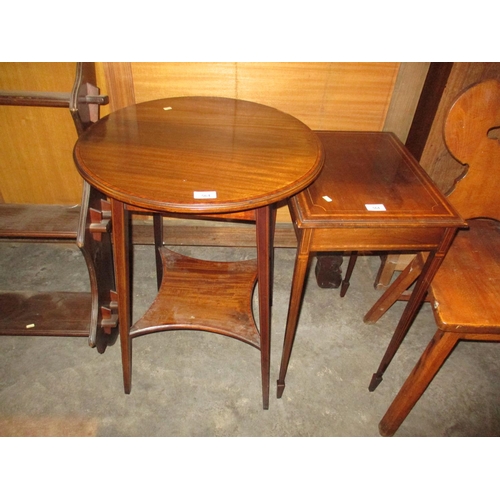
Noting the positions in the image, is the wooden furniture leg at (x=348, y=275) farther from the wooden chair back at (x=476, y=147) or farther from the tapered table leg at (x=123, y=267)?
the tapered table leg at (x=123, y=267)

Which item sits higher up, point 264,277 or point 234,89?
point 234,89

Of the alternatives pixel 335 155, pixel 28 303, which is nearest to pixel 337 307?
pixel 335 155

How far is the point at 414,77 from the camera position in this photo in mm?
1823

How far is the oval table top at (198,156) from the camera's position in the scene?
103 centimetres

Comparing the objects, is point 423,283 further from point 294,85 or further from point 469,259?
point 294,85

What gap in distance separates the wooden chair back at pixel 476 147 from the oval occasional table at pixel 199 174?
54 cm

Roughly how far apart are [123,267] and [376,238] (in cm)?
82

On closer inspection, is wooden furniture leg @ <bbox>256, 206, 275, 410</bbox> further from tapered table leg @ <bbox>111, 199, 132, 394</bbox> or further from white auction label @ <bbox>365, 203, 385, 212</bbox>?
tapered table leg @ <bbox>111, 199, 132, 394</bbox>

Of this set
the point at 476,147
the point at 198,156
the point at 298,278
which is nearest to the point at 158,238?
the point at 198,156

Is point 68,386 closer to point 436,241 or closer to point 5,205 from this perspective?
point 5,205

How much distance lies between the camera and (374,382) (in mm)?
1669

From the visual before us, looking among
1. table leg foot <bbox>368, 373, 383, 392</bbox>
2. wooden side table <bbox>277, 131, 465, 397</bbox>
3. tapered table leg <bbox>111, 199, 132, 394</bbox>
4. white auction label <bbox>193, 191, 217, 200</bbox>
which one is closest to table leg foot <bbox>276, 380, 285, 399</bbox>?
wooden side table <bbox>277, 131, 465, 397</bbox>

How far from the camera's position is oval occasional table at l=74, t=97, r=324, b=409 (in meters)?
1.04

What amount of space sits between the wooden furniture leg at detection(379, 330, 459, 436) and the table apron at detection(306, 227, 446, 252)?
0.30 metres
